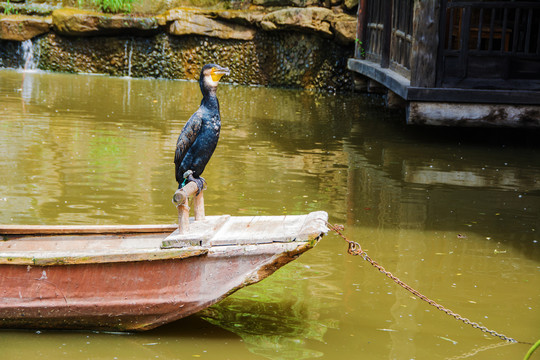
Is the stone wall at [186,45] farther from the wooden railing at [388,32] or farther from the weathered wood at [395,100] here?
the weathered wood at [395,100]

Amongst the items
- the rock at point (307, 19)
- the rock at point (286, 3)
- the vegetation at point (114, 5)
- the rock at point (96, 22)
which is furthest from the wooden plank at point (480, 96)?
the vegetation at point (114, 5)

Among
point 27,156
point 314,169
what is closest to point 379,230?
point 314,169

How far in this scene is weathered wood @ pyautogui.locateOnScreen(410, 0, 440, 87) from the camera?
444 inches

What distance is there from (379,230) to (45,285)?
363 cm

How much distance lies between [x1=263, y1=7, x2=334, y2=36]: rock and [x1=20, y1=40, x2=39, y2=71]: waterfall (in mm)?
6381

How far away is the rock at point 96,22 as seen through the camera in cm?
1973

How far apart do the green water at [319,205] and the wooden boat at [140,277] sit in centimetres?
17

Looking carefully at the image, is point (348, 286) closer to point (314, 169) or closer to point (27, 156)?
point (314, 169)

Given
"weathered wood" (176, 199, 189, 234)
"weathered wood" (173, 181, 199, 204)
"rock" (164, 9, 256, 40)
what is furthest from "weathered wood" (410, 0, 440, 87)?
"rock" (164, 9, 256, 40)

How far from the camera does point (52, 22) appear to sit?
66.3ft

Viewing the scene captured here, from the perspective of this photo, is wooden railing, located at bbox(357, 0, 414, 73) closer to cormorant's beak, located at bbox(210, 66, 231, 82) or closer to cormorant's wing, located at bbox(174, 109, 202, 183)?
cormorant's beak, located at bbox(210, 66, 231, 82)

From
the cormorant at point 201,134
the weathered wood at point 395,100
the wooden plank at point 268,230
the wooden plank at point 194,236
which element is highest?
the weathered wood at point 395,100

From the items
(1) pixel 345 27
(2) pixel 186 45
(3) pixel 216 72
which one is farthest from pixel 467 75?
(2) pixel 186 45

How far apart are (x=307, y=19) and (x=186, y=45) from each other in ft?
11.0
